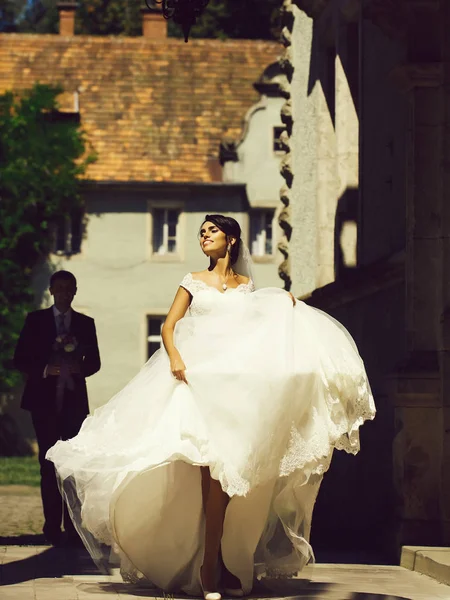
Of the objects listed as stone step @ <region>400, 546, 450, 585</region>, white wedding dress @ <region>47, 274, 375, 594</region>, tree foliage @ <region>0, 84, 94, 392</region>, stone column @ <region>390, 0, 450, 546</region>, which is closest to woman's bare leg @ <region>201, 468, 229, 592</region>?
white wedding dress @ <region>47, 274, 375, 594</region>

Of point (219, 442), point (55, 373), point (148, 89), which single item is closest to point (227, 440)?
point (219, 442)

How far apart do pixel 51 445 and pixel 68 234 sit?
1148 inches

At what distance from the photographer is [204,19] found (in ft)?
157

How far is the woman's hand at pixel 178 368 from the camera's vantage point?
26.0 ft

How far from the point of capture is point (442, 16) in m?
10.6

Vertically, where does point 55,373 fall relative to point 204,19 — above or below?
below

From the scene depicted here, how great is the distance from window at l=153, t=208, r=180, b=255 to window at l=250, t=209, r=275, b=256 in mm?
2092

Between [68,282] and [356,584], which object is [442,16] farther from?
[356,584]

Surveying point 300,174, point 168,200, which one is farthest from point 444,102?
point 168,200

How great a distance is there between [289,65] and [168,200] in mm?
20583

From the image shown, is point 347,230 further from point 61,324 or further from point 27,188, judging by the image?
point 27,188

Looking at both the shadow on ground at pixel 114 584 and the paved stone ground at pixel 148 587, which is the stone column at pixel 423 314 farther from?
the shadow on ground at pixel 114 584

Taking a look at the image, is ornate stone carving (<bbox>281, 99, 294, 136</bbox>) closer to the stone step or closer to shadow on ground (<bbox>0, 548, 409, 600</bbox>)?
the stone step

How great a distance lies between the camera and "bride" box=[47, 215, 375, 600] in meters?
7.75
